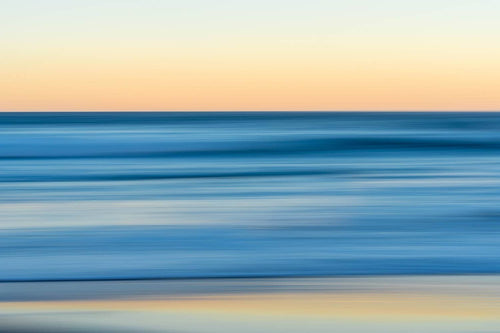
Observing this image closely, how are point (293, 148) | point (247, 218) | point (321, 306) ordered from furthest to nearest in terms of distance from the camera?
point (293, 148) → point (247, 218) → point (321, 306)

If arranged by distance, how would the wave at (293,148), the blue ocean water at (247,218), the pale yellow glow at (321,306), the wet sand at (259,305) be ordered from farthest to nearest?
the wave at (293,148)
the blue ocean water at (247,218)
the pale yellow glow at (321,306)
the wet sand at (259,305)

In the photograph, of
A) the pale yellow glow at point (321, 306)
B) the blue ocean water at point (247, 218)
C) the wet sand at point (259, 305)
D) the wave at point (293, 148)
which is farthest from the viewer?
the wave at point (293, 148)

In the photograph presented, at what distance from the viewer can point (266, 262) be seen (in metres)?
3.08

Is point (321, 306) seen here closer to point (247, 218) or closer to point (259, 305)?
point (259, 305)

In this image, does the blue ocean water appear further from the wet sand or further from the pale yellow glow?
the pale yellow glow

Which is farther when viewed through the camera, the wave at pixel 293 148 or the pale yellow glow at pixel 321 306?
the wave at pixel 293 148

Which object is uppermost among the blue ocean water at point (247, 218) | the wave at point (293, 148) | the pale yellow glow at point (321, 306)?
the wave at point (293, 148)

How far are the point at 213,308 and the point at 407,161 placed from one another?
8.02 metres

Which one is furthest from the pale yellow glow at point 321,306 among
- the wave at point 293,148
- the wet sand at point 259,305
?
the wave at point 293,148

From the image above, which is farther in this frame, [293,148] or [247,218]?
[293,148]

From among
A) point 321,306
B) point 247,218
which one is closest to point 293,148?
point 247,218

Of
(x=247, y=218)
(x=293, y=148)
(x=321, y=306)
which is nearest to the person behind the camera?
(x=321, y=306)

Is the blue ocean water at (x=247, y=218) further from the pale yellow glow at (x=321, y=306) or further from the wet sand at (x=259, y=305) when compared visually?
the pale yellow glow at (x=321, y=306)

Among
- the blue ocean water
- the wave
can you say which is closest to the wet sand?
the blue ocean water
